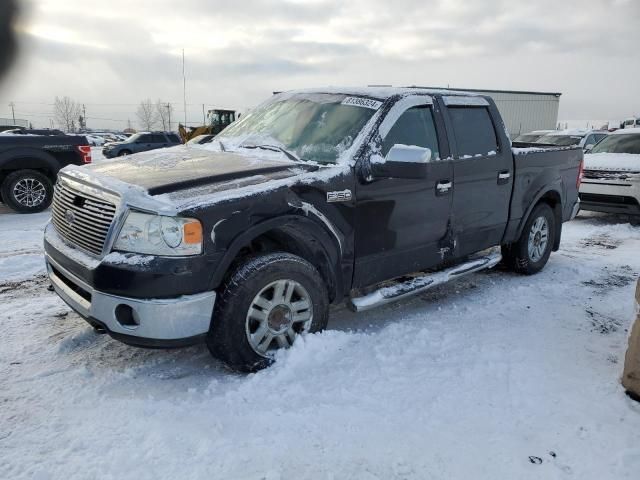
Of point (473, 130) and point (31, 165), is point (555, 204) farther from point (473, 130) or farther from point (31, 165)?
point (31, 165)

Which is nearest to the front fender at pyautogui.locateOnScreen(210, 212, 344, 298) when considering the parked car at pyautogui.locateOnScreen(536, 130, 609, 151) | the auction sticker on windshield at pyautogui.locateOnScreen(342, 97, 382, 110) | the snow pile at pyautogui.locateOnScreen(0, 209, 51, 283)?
the auction sticker on windshield at pyautogui.locateOnScreen(342, 97, 382, 110)

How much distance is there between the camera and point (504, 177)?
498 centimetres

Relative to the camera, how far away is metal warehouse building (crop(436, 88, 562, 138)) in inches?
1219

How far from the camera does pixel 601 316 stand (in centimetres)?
453

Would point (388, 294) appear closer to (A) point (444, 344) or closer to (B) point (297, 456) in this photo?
(A) point (444, 344)

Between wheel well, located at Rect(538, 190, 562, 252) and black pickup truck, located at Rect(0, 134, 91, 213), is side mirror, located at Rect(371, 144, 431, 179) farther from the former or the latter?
black pickup truck, located at Rect(0, 134, 91, 213)

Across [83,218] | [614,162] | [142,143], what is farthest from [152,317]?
[142,143]

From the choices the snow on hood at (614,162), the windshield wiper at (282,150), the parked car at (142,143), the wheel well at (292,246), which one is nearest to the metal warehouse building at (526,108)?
the parked car at (142,143)

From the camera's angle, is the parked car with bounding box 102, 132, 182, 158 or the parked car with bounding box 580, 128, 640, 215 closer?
the parked car with bounding box 580, 128, 640, 215

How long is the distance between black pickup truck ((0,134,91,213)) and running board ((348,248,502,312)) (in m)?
7.62

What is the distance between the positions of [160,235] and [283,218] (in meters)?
0.76

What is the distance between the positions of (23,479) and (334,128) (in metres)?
2.91

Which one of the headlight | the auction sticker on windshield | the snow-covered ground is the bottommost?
the snow-covered ground

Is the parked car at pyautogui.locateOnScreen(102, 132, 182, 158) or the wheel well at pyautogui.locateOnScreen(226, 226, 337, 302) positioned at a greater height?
the wheel well at pyautogui.locateOnScreen(226, 226, 337, 302)
